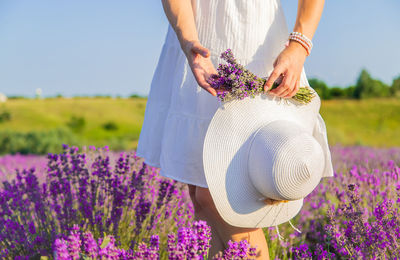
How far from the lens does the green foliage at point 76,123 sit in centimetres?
1727

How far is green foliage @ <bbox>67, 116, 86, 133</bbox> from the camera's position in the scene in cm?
1727

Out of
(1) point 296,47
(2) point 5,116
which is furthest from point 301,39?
(2) point 5,116

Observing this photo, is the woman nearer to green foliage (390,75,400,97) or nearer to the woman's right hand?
the woman's right hand

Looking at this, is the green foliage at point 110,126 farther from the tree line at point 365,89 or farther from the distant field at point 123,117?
the tree line at point 365,89

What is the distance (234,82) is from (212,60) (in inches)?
10.9

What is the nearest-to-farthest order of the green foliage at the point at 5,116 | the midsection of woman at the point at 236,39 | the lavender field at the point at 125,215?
the midsection of woman at the point at 236,39
the lavender field at the point at 125,215
the green foliage at the point at 5,116

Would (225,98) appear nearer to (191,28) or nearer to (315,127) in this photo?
(191,28)

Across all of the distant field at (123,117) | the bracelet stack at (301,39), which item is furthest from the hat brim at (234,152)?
the distant field at (123,117)

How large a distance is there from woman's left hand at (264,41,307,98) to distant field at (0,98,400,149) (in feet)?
40.8

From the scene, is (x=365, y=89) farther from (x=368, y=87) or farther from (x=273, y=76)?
(x=273, y=76)

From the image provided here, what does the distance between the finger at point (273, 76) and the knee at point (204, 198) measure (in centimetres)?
50

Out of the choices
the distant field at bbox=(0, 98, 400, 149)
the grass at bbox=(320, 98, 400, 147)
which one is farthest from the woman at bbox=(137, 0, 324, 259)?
the grass at bbox=(320, 98, 400, 147)

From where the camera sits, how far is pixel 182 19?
4.75 ft

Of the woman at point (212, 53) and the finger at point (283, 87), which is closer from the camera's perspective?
the finger at point (283, 87)
